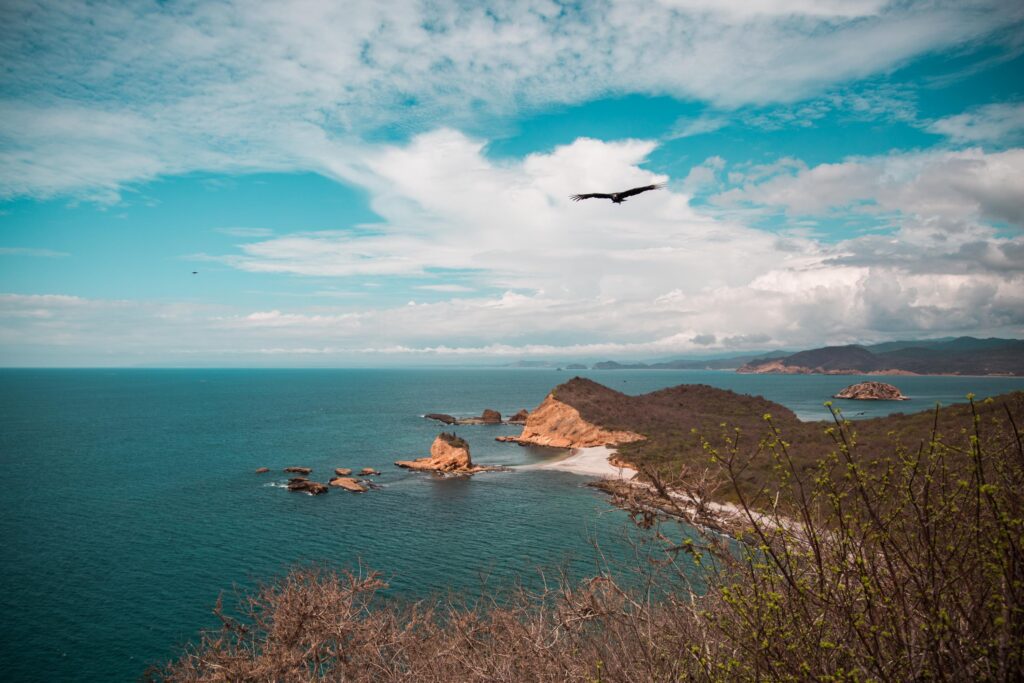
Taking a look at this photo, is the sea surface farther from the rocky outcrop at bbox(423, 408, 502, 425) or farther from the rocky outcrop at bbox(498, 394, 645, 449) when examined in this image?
the rocky outcrop at bbox(423, 408, 502, 425)

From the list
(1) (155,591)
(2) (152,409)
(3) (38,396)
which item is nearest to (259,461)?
(1) (155,591)

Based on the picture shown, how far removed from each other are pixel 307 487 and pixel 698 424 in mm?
63051

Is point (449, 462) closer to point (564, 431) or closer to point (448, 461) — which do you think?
point (448, 461)

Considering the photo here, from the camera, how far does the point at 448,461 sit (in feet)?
238

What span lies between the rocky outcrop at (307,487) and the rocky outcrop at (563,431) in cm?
4440

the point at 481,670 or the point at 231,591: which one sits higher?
the point at 481,670

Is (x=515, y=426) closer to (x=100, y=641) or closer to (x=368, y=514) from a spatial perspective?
(x=368, y=514)

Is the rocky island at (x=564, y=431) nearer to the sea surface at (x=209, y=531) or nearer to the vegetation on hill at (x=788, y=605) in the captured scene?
the sea surface at (x=209, y=531)

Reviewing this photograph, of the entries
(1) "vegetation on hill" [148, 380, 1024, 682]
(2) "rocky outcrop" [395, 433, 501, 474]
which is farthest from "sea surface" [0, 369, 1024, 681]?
(2) "rocky outcrop" [395, 433, 501, 474]

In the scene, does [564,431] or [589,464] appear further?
[564,431]

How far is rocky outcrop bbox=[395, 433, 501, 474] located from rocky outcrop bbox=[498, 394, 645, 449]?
73.6ft

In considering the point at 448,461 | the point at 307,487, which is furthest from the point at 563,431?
the point at 307,487

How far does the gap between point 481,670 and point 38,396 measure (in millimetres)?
242460

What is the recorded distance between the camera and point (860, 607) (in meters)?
8.61
